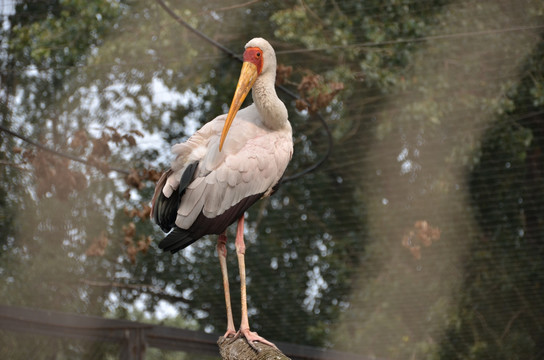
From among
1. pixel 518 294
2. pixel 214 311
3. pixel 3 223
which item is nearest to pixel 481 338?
pixel 518 294

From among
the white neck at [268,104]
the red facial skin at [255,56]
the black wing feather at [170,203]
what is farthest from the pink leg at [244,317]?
the red facial skin at [255,56]

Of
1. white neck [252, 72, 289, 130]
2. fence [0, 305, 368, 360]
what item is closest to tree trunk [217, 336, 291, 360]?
white neck [252, 72, 289, 130]

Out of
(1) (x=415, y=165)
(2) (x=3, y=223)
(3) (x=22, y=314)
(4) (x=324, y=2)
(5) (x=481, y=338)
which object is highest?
(4) (x=324, y=2)

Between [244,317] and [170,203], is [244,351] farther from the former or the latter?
[170,203]

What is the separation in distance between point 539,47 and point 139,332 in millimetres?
3756

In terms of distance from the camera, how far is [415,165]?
700 centimetres

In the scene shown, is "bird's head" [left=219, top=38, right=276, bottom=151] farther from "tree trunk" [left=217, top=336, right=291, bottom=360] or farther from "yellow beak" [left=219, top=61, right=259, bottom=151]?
"tree trunk" [left=217, top=336, right=291, bottom=360]

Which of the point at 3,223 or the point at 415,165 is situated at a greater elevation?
the point at 415,165

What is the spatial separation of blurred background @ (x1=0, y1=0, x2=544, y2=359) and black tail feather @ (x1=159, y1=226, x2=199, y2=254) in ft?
10.7

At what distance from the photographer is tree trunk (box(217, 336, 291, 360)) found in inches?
102

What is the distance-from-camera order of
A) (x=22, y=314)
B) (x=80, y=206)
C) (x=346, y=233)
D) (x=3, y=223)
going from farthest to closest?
1. (x=346, y=233)
2. (x=80, y=206)
3. (x=3, y=223)
4. (x=22, y=314)

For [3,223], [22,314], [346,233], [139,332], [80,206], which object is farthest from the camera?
[346,233]

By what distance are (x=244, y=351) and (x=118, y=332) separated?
2.30 metres

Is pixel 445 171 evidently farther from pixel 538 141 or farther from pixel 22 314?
pixel 22 314
